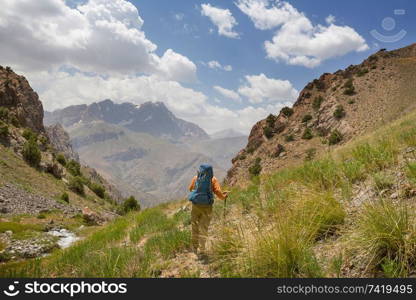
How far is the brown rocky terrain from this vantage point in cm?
4175

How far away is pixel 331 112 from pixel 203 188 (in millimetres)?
44622

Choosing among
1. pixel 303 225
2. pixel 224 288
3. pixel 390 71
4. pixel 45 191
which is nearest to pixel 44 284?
pixel 224 288

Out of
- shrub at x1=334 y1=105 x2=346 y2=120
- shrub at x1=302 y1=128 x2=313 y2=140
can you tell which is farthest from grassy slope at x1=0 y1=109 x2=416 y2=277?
shrub at x1=334 y1=105 x2=346 y2=120

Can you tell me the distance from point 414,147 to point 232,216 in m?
4.82

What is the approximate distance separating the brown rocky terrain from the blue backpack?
3074cm

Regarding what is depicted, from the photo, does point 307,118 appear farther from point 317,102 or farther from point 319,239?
point 319,239

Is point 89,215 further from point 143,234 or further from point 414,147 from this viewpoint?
point 414,147

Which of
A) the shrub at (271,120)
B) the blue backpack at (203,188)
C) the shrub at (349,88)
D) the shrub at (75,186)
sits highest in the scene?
the shrub at (349,88)

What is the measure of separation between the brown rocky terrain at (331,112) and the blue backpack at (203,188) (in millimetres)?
30738

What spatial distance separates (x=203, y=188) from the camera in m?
6.89

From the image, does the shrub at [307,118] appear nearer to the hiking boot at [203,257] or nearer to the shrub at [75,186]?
the shrub at [75,186]

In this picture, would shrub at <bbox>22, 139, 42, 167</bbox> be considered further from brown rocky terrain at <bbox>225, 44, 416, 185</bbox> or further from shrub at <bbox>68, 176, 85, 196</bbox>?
brown rocky terrain at <bbox>225, 44, 416, 185</bbox>

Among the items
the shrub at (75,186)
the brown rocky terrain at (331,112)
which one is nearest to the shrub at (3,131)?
the shrub at (75,186)

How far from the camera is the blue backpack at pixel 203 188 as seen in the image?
684 centimetres
